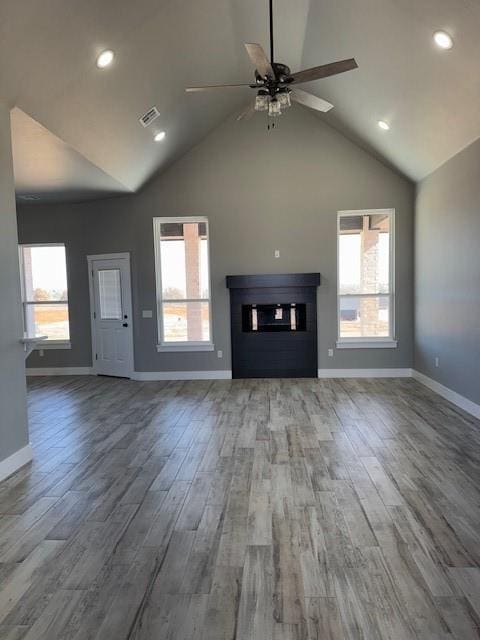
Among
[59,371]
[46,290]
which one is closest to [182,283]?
[46,290]

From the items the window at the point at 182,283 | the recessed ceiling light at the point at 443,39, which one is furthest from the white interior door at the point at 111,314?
the recessed ceiling light at the point at 443,39

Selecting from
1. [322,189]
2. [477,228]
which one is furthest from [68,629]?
[322,189]

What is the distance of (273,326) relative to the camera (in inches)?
278

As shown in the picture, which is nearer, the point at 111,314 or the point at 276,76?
the point at 276,76

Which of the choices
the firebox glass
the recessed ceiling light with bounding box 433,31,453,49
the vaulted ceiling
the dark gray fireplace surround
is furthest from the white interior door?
the recessed ceiling light with bounding box 433,31,453,49

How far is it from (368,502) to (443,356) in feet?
11.1

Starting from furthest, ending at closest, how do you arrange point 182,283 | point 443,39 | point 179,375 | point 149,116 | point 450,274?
point 182,283 → point 179,375 → point 450,274 → point 149,116 → point 443,39

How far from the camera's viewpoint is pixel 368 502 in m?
2.86

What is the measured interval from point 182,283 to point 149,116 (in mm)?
2854

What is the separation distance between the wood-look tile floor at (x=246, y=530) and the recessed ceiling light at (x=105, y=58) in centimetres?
339

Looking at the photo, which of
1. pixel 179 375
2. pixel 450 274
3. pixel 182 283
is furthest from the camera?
pixel 182 283

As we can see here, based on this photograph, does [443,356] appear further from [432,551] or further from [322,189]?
[432,551]

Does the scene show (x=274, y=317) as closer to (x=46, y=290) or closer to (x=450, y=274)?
(x=450, y=274)

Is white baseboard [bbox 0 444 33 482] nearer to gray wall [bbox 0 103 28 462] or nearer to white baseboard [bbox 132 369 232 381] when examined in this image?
gray wall [bbox 0 103 28 462]
